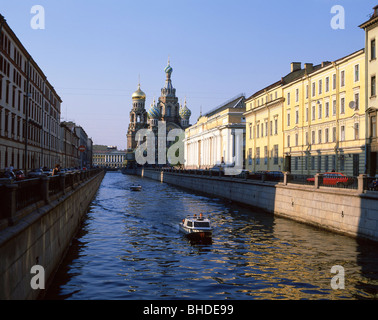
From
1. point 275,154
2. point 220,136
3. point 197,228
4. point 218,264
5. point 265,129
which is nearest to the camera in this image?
point 218,264

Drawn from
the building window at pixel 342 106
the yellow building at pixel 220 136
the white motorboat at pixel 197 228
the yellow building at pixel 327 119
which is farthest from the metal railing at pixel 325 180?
the yellow building at pixel 220 136

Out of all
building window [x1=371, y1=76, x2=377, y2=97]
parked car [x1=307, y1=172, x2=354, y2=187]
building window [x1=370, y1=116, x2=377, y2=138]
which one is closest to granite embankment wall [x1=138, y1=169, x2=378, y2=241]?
parked car [x1=307, y1=172, x2=354, y2=187]

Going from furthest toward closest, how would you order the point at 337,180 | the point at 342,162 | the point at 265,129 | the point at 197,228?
1. the point at 265,129
2. the point at 342,162
3. the point at 337,180
4. the point at 197,228

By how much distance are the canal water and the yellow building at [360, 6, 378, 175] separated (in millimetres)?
15237

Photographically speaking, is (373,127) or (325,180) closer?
(325,180)

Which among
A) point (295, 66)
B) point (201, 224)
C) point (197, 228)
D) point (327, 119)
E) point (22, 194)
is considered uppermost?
point (295, 66)

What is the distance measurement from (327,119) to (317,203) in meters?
27.1

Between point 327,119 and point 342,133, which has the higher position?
point 327,119

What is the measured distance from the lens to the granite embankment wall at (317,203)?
84.6 feet

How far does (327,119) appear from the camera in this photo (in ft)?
186

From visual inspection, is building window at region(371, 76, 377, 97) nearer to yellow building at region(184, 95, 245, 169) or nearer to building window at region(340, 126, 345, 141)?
building window at region(340, 126, 345, 141)

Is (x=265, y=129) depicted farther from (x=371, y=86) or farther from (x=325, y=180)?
(x=325, y=180)

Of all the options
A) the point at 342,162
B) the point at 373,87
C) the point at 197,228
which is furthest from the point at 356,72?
the point at 197,228
